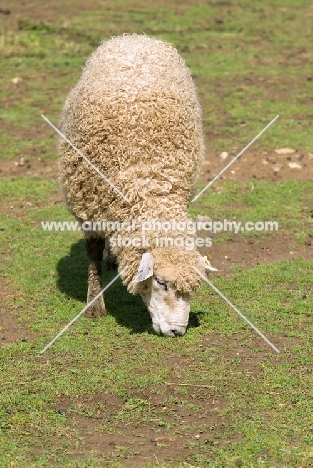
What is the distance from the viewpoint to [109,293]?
833cm

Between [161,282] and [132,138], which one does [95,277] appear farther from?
[132,138]

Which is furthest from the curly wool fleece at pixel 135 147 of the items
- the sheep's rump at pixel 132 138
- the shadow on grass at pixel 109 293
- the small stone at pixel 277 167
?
the small stone at pixel 277 167

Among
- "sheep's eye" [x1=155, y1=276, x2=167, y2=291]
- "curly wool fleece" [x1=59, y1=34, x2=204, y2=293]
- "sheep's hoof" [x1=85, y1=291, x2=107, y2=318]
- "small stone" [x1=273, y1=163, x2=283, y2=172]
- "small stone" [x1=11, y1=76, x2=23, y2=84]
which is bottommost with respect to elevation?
"small stone" [x1=11, y1=76, x2=23, y2=84]

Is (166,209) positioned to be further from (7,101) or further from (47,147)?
(7,101)

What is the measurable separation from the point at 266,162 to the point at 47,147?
3.26m

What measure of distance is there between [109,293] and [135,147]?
1875mm

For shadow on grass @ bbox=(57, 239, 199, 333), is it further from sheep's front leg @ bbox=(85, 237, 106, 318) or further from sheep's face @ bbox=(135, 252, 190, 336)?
sheep's face @ bbox=(135, 252, 190, 336)

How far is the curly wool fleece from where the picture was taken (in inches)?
274

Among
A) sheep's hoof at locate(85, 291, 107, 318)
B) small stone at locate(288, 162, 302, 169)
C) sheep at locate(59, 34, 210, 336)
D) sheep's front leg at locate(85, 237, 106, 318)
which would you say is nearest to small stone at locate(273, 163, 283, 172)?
small stone at locate(288, 162, 302, 169)

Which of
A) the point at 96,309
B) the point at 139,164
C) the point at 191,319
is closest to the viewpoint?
the point at 139,164

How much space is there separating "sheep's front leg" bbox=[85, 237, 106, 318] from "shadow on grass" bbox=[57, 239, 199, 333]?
171mm

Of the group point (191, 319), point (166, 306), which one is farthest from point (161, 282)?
point (191, 319)

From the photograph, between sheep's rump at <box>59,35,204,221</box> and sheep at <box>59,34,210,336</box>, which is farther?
sheep's rump at <box>59,35,204,221</box>

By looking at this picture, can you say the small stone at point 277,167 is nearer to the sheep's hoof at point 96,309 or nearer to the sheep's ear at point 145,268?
the sheep's hoof at point 96,309
